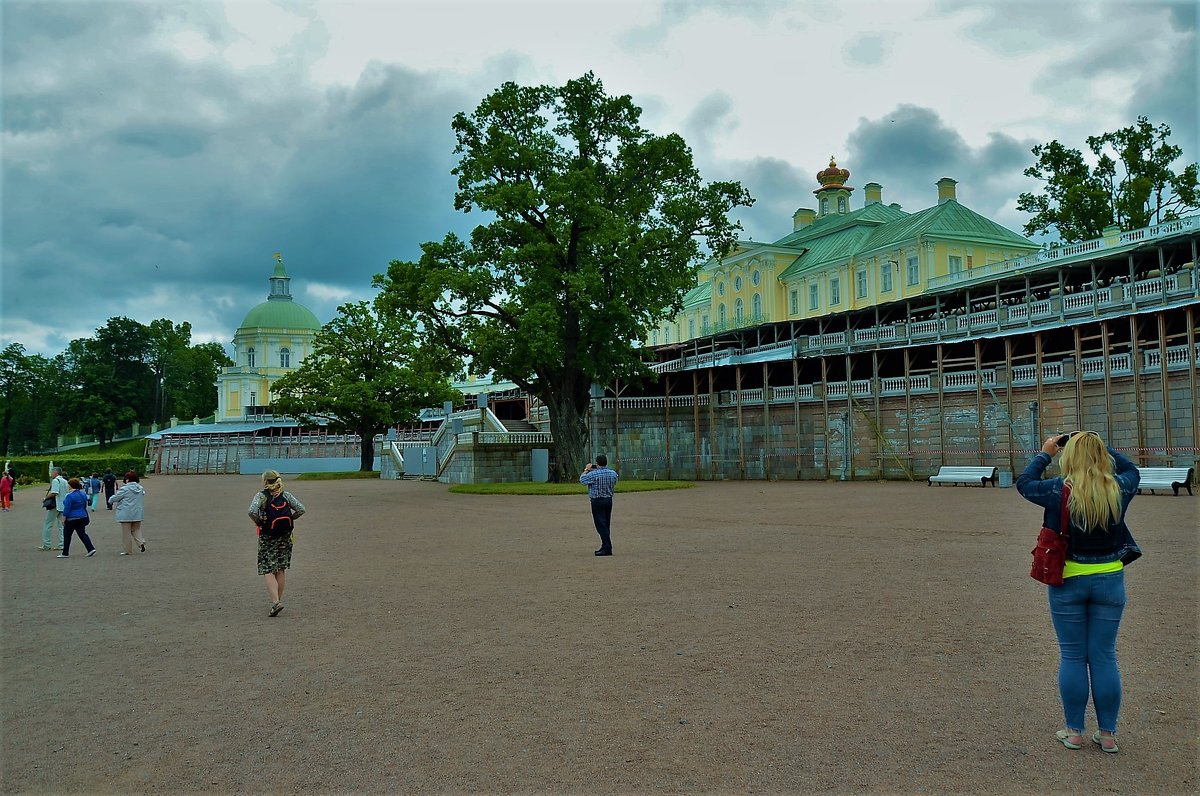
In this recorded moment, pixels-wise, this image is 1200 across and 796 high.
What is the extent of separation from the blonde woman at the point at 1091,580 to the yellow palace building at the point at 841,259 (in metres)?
39.7

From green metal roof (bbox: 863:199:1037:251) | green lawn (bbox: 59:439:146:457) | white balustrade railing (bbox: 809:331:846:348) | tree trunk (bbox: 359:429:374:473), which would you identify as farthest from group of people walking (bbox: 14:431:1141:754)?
green lawn (bbox: 59:439:146:457)

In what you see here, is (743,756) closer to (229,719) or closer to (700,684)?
(700,684)

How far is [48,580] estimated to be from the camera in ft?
45.2

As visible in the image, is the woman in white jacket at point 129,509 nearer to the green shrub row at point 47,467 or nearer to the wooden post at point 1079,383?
the wooden post at point 1079,383

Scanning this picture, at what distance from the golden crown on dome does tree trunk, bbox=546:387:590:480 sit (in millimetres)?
44055

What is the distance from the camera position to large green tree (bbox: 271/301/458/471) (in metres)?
57.5

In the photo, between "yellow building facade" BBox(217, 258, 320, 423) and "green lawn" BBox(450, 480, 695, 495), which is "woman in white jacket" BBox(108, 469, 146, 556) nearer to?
"green lawn" BBox(450, 480, 695, 495)

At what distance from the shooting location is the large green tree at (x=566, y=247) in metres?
34.2

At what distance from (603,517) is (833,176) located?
63405 mm

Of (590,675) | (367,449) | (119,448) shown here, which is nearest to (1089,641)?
(590,675)

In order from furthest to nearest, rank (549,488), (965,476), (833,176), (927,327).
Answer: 1. (833,176)
2. (927,327)
3. (965,476)
4. (549,488)

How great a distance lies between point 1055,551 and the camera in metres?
5.33

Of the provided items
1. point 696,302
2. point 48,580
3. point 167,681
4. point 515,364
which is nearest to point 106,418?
point 696,302

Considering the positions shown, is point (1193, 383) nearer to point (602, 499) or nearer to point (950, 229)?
point (602, 499)
